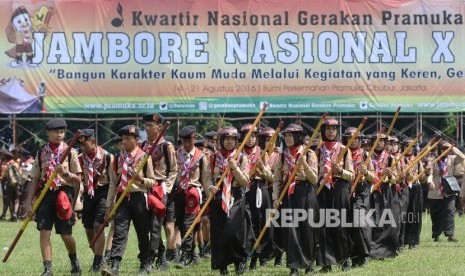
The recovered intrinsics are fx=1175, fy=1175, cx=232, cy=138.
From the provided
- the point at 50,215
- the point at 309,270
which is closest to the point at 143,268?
the point at 50,215

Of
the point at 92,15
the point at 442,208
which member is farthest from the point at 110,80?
the point at 442,208

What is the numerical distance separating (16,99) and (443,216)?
1253 centimetres

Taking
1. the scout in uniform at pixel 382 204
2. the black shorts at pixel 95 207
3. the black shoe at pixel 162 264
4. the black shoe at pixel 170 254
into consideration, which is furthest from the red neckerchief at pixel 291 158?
the scout in uniform at pixel 382 204

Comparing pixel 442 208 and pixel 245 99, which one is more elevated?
pixel 245 99

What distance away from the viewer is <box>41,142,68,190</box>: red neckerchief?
1435 centimetres

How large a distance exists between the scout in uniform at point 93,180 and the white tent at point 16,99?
50.1 feet

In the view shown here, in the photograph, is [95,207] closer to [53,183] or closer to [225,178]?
[53,183]

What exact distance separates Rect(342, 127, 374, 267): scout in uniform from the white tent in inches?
602

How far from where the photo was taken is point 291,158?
1510 centimetres

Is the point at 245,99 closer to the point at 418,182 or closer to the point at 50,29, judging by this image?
the point at 50,29

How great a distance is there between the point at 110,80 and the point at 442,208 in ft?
34.8

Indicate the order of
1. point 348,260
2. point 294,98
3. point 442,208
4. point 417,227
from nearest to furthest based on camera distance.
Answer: point 348,260, point 417,227, point 442,208, point 294,98

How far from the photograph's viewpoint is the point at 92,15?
31516 mm

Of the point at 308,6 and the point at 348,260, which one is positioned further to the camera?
the point at 308,6
